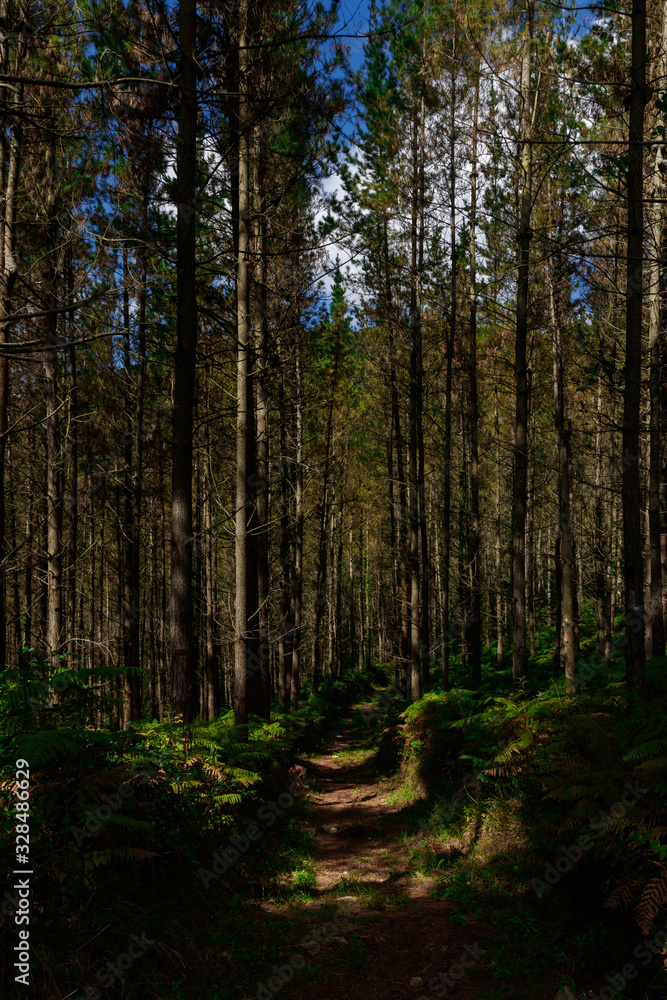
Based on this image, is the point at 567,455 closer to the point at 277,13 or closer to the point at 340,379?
the point at 340,379

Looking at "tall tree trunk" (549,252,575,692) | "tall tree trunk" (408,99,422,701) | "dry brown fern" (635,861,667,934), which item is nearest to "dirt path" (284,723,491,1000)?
"dry brown fern" (635,861,667,934)

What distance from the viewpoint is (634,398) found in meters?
5.67

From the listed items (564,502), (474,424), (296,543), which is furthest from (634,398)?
(296,543)

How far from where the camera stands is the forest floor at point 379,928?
3934 millimetres

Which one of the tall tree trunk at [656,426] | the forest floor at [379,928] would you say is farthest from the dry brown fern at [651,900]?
the tall tree trunk at [656,426]

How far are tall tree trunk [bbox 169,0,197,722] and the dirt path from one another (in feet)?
7.80

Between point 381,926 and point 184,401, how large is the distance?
5143 millimetres

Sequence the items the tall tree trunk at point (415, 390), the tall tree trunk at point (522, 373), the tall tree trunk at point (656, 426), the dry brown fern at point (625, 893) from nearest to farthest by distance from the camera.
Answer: the dry brown fern at point (625, 893), the tall tree trunk at point (522, 373), the tall tree trunk at point (656, 426), the tall tree trunk at point (415, 390)

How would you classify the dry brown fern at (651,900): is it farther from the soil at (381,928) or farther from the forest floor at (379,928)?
the soil at (381,928)

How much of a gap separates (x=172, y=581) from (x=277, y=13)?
7.31m

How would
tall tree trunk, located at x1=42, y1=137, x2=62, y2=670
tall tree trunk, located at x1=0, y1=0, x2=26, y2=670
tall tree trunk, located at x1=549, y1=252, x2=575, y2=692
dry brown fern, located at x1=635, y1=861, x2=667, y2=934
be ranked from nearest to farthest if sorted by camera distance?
dry brown fern, located at x1=635, y1=861, x2=667, y2=934 < tall tree trunk, located at x1=0, y1=0, x2=26, y2=670 < tall tree trunk, located at x1=42, y1=137, x2=62, y2=670 < tall tree trunk, located at x1=549, y1=252, x2=575, y2=692

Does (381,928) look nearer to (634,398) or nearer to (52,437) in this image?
(634,398)

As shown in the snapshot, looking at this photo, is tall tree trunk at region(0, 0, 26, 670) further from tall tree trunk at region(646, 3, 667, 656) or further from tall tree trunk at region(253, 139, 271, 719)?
tall tree trunk at region(646, 3, 667, 656)

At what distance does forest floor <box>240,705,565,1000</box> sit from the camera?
393 cm
